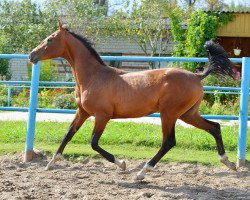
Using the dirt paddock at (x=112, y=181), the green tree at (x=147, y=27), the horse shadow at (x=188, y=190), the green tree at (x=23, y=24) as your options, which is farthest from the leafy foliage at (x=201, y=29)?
the horse shadow at (x=188, y=190)

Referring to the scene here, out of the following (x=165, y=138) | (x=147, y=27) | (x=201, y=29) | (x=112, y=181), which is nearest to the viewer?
(x=112, y=181)

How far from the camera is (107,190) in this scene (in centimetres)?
611

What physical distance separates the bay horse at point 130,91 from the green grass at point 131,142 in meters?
0.97

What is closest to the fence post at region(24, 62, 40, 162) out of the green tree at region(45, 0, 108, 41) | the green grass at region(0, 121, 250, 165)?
the green grass at region(0, 121, 250, 165)

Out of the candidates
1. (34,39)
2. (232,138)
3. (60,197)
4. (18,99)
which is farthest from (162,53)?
(60,197)

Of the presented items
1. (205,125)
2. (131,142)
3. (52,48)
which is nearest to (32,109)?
(52,48)

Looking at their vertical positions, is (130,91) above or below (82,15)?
below

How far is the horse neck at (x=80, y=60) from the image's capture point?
7.38 metres

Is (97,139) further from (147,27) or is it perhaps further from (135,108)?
(147,27)

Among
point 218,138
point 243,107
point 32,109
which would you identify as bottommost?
point 218,138

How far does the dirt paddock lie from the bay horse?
10.2 inches

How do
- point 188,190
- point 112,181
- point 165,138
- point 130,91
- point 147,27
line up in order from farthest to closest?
point 147,27 < point 130,91 < point 165,138 < point 112,181 < point 188,190

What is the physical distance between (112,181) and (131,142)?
9.09 ft

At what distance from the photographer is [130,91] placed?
7.03 metres
